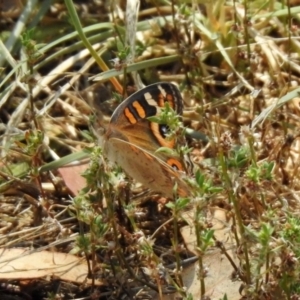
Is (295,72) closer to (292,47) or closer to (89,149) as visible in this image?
(292,47)

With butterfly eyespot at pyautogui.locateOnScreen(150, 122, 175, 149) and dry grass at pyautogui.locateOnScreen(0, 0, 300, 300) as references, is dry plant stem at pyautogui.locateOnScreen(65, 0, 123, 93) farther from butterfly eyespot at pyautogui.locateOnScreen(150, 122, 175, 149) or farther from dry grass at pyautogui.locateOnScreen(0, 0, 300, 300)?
butterfly eyespot at pyautogui.locateOnScreen(150, 122, 175, 149)

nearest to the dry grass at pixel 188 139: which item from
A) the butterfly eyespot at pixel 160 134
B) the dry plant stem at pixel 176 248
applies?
the dry plant stem at pixel 176 248

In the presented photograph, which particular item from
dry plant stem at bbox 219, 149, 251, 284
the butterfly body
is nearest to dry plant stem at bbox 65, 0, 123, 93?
the butterfly body

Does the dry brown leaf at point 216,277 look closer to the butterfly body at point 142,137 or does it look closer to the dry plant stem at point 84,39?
the butterfly body at point 142,137

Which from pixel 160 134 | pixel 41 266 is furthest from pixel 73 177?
pixel 160 134

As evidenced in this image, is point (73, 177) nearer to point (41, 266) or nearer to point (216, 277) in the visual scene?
point (41, 266)
